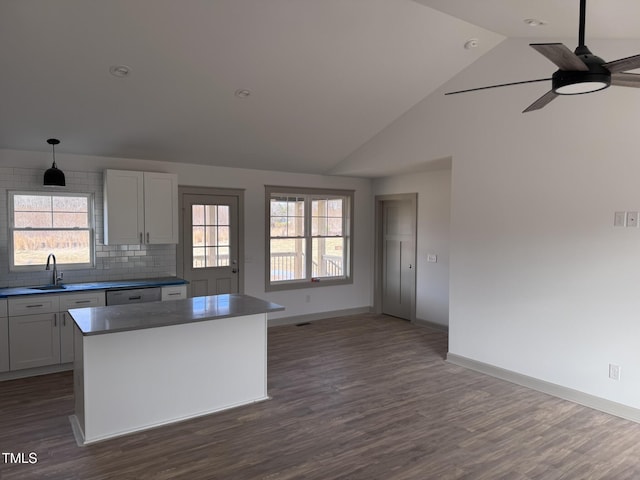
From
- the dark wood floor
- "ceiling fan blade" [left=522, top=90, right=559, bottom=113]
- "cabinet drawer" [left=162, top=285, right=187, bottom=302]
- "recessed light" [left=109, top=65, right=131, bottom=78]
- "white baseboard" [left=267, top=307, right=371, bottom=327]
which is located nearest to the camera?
"ceiling fan blade" [left=522, top=90, right=559, bottom=113]

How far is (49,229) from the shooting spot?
17.2ft

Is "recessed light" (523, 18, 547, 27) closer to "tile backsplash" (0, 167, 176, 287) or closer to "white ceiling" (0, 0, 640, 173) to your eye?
"white ceiling" (0, 0, 640, 173)

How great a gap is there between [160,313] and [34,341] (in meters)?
1.92

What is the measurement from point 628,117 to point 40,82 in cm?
497

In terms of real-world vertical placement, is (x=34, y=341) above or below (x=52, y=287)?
below

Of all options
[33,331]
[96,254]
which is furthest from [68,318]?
[96,254]

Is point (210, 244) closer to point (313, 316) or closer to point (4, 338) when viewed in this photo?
point (313, 316)

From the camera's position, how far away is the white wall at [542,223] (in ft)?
12.4

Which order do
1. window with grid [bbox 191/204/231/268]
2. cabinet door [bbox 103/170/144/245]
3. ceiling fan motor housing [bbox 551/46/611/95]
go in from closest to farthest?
1. ceiling fan motor housing [bbox 551/46/611/95]
2. cabinet door [bbox 103/170/144/245]
3. window with grid [bbox 191/204/231/268]

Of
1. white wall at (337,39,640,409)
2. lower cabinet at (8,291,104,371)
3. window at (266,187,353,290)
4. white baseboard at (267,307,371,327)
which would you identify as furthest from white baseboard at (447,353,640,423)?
lower cabinet at (8,291,104,371)

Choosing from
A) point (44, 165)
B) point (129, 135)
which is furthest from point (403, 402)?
point (44, 165)

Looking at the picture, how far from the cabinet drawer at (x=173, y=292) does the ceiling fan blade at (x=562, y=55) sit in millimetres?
4548

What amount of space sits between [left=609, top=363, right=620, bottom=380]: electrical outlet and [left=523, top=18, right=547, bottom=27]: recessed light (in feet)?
9.43

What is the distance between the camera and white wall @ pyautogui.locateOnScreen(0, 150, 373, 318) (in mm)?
5289
